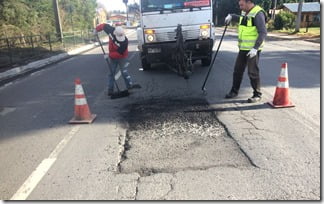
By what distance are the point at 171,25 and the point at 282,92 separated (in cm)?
450

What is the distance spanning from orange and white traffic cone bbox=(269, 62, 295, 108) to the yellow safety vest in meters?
0.67

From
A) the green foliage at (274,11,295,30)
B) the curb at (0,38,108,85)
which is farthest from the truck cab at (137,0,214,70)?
the green foliage at (274,11,295,30)

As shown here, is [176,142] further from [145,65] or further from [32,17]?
[32,17]

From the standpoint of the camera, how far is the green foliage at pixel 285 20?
4088 cm

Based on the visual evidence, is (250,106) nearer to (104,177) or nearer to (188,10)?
(104,177)

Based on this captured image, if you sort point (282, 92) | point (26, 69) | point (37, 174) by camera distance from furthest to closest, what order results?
point (26, 69)
point (282, 92)
point (37, 174)

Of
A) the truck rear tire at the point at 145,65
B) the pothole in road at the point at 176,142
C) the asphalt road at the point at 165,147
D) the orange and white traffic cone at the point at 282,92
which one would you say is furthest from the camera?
the truck rear tire at the point at 145,65

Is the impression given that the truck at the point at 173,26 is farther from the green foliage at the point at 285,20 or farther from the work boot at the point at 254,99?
the green foliage at the point at 285,20

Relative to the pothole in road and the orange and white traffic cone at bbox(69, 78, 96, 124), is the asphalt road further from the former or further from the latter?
the orange and white traffic cone at bbox(69, 78, 96, 124)

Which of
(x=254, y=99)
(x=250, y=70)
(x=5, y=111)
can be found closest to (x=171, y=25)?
(x=250, y=70)

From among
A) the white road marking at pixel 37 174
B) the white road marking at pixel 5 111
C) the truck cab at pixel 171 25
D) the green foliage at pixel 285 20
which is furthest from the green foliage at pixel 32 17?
the green foliage at pixel 285 20

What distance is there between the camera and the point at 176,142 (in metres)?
4.56

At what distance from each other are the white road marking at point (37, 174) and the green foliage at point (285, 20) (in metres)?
41.5

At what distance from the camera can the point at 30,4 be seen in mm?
26219
